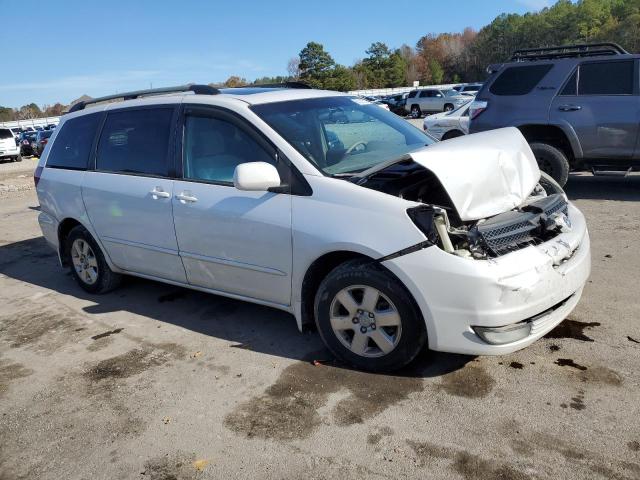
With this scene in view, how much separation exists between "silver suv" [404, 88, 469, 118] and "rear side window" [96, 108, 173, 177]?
3235 cm

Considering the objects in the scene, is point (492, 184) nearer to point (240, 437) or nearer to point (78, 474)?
point (240, 437)

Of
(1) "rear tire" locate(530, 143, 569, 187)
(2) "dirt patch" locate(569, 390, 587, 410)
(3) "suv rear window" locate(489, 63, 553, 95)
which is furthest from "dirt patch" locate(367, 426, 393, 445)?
(3) "suv rear window" locate(489, 63, 553, 95)

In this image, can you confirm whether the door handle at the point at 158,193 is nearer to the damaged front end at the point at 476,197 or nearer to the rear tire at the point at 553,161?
the damaged front end at the point at 476,197

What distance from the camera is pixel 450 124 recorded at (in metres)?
10.9

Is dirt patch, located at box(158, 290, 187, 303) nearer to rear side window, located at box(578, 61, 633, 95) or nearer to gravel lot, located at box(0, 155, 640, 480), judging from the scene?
gravel lot, located at box(0, 155, 640, 480)

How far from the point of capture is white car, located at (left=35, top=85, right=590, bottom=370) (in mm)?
2973

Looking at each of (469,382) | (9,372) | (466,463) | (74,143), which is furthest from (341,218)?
(74,143)

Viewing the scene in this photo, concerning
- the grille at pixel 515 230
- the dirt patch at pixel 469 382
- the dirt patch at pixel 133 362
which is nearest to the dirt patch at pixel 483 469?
the dirt patch at pixel 469 382

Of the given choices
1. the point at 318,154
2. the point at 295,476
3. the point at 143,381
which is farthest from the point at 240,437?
the point at 318,154

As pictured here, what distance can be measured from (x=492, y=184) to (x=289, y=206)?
4.22 ft

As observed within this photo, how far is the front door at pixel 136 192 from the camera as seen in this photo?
4.23 metres

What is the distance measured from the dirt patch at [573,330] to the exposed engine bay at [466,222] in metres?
0.74

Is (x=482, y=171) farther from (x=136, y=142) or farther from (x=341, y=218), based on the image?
(x=136, y=142)

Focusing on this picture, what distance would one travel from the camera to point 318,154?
12.1ft
